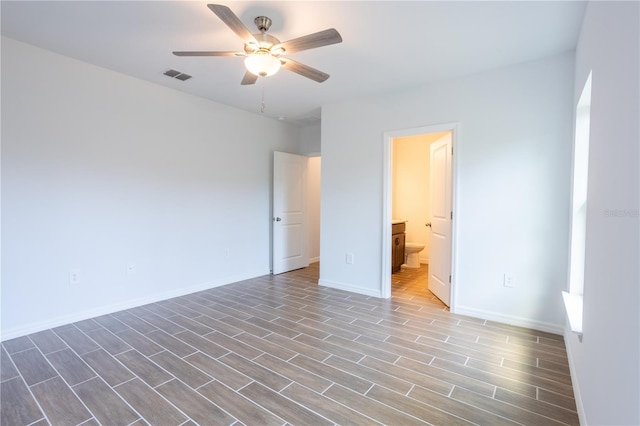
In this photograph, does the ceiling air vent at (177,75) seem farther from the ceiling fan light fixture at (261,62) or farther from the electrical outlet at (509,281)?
the electrical outlet at (509,281)

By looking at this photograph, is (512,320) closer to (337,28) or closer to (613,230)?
(613,230)

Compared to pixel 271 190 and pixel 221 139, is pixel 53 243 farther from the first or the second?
pixel 271 190

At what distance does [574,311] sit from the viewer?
6.49 feet

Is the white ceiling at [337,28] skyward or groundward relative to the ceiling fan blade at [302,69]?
skyward

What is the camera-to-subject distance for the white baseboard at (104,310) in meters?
2.68

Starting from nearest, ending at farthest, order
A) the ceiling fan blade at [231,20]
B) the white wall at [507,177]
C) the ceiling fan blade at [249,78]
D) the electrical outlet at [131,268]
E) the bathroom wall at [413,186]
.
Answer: the ceiling fan blade at [231,20]
the ceiling fan blade at [249,78]
the white wall at [507,177]
the electrical outlet at [131,268]
the bathroom wall at [413,186]

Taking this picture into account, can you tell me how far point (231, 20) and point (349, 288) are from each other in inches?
131

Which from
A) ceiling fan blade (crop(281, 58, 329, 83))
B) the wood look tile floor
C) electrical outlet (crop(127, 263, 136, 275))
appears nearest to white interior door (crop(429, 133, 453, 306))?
the wood look tile floor

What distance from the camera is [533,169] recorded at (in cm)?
288

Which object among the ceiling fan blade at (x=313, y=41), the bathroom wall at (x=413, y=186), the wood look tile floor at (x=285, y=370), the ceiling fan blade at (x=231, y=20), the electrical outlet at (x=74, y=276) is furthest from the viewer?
the bathroom wall at (x=413, y=186)

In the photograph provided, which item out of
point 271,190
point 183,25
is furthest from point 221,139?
point 183,25

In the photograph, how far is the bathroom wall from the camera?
6098 mm

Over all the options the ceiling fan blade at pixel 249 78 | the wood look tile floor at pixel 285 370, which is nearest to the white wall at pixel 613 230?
the wood look tile floor at pixel 285 370

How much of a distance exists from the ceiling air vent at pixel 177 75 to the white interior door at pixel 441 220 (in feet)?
9.71
